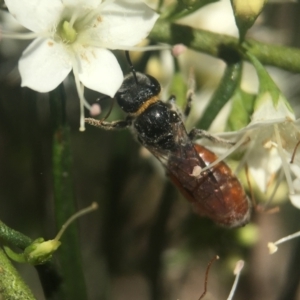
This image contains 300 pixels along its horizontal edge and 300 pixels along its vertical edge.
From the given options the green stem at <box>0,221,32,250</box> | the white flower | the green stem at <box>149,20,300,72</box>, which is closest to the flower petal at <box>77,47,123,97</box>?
the white flower

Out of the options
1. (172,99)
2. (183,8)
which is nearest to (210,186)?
(172,99)

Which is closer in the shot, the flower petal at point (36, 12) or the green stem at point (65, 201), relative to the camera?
the flower petal at point (36, 12)

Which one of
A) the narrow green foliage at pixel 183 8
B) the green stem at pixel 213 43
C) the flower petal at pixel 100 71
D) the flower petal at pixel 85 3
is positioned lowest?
the green stem at pixel 213 43

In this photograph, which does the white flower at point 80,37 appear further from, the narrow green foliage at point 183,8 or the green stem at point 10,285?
the green stem at point 10,285

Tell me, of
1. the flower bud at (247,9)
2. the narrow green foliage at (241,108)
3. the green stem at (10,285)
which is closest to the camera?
the green stem at (10,285)

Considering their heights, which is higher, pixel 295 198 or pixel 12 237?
pixel 12 237

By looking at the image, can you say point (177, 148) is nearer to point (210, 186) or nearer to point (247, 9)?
point (210, 186)

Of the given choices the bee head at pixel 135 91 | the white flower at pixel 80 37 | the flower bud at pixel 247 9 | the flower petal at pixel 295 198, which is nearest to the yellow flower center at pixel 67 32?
the white flower at pixel 80 37
